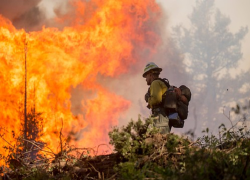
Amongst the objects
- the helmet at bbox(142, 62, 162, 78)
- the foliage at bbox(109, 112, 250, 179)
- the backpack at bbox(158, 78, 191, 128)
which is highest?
the helmet at bbox(142, 62, 162, 78)

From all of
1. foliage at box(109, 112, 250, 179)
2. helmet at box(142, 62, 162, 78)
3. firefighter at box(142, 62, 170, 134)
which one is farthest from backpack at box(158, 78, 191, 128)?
foliage at box(109, 112, 250, 179)

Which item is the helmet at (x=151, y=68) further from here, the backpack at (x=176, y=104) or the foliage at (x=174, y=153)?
the foliage at (x=174, y=153)

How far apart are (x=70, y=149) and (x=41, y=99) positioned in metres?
14.6

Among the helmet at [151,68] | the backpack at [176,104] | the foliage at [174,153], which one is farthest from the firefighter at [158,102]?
the foliage at [174,153]

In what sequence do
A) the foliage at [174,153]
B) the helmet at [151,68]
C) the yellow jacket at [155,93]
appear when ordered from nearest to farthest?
the foliage at [174,153], the yellow jacket at [155,93], the helmet at [151,68]

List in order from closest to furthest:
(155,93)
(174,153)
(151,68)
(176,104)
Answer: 1. (174,153)
2. (155,93)
3. (176,104)
4. (151,68)

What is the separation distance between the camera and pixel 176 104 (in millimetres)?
9430

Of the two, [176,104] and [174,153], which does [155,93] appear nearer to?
[176,104]

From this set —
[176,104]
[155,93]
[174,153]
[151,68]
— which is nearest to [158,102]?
[155,93]

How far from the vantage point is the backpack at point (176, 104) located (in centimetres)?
932

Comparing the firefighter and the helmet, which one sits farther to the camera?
the helmet

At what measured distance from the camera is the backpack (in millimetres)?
9320

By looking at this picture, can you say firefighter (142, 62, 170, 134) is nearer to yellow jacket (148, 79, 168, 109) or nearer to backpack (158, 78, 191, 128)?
yellow jacket (148, 79, 168, 109)

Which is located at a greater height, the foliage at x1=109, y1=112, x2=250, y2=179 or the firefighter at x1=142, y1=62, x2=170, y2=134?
the firefighter at x1=142, y1=62, x2=170, y2=134
